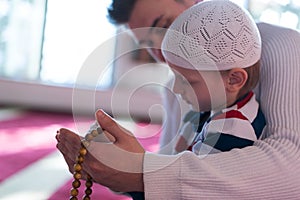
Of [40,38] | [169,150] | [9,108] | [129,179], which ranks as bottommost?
[9,108]

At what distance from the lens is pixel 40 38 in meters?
2.70

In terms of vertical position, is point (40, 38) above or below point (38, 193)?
below

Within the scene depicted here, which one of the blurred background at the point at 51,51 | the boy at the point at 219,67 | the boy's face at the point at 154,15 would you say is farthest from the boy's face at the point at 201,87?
the blurred background at the point at 51,51

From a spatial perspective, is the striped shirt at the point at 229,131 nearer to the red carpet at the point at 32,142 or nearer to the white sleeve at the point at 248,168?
the white sleeve at the point at 248,168

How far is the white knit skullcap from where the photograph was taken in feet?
2.35

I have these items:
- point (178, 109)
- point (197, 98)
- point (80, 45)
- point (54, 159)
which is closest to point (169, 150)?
point (178, 109)

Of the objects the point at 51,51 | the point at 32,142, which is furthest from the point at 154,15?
the point at 51,51

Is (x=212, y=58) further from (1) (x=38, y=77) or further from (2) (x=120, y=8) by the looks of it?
(1) (x=38, y=77)

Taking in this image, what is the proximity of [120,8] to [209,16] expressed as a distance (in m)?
0.37

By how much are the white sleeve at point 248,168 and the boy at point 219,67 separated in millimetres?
34

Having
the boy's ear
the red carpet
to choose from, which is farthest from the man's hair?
the boy's ear

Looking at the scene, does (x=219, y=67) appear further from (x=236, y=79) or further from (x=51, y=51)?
(x=51, y=51)

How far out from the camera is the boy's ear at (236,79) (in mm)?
750

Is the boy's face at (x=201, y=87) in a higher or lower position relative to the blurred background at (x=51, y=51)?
higher
